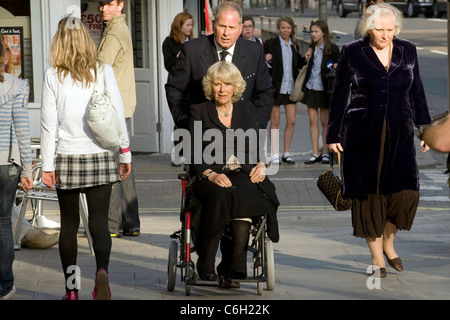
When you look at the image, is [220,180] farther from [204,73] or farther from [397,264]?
[397,264]

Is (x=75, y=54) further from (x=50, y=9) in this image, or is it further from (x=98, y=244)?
(x=50, y=9)

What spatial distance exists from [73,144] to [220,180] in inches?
38.2

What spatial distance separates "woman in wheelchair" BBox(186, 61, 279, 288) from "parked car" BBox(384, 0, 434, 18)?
134 ft

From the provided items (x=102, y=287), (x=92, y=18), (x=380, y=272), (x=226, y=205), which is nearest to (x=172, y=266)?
(x=226, y=205)

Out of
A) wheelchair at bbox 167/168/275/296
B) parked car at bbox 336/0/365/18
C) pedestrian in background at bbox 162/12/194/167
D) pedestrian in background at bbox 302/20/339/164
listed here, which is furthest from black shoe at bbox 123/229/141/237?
parked car at bbox 336/0/365/18

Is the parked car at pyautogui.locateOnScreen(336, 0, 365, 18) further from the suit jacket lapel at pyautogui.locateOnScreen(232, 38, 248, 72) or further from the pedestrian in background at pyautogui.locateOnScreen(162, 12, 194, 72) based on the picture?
the suit jacket lapel at pyautogui.locateOnScreen(232, 38, 248, 72)

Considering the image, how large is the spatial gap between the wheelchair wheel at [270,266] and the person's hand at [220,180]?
0.47 metres

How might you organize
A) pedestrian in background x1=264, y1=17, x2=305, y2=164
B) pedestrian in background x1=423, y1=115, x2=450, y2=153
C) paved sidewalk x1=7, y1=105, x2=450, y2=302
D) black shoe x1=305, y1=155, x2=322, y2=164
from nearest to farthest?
pedestrian in background x1=423, y1=115, x2=450, y2=153 → paved sidewalk x1=7, y1=105, x2=450, y2=302 → black shoe x1=305, y1=155, x2=322, y2=164 → pedestrian in background x1=264, y1=17, x2=305, y2=164

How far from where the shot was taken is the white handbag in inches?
254

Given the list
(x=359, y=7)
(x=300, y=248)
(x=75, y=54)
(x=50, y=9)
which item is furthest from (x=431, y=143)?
(x=359, y=7)

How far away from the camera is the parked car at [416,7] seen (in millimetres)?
47281

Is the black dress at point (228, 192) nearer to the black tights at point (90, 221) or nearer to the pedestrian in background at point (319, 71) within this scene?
the black tights at point (90, 221)

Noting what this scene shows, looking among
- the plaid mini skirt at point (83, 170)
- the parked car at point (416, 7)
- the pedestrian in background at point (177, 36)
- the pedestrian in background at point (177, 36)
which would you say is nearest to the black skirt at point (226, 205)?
the plaid mini skirt at point (83, 170)

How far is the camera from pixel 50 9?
1251cm
